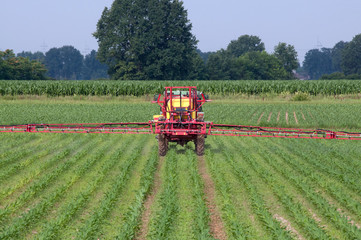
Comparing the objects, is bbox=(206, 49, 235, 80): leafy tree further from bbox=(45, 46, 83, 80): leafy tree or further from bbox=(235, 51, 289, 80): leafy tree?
bbox=(45, 46, 83, 80): leafy tree

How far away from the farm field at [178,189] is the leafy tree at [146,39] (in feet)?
163

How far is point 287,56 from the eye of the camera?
111 m

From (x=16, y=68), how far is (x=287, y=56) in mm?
66635

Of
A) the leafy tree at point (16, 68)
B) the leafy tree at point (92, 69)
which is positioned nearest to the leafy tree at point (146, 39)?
the leafy tree at point (16, 68)

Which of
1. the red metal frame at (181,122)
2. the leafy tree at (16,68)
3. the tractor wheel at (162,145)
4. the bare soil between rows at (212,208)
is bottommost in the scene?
the bare soil between rows at (212,208)

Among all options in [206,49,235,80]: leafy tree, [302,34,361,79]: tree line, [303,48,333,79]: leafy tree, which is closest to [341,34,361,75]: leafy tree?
[302,34,361,79]: tree line

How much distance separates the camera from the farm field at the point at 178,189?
8.08 metres

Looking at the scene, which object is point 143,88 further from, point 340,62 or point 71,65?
point 71,65

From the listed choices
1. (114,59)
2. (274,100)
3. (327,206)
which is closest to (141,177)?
(327,206)

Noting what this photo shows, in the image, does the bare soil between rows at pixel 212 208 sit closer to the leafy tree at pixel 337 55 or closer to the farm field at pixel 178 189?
the farm field at pixel 178 189

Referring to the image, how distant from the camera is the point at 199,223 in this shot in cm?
817

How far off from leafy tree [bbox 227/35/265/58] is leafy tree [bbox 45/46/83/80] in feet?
244

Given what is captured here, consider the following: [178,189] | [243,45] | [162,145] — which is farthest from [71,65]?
[178,189]

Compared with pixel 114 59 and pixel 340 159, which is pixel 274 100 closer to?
pixel 340 159
